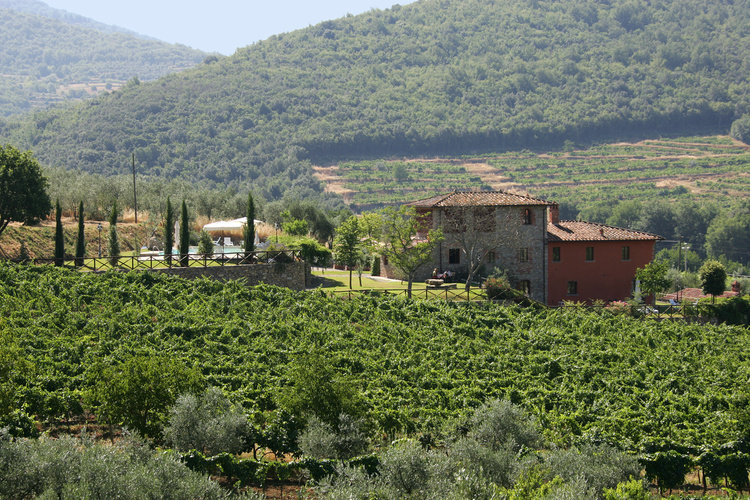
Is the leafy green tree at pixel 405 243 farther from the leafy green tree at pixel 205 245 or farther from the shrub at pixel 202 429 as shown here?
the shrub at pixel 202 429

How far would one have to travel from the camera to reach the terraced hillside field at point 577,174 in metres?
130

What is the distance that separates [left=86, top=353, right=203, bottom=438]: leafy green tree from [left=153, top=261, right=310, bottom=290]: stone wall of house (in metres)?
16.4

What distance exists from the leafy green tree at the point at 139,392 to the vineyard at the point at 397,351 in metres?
0.85

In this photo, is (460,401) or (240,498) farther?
(460,401)

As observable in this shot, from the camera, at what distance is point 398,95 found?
190000 millimetres

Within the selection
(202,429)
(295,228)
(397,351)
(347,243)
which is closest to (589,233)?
(347,243)

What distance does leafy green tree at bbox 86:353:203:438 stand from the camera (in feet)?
65.7

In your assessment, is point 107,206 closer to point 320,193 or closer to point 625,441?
point 625,441

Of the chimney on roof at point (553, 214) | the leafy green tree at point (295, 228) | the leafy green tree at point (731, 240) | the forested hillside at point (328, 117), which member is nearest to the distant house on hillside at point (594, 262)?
the chimney on roof at point (553, 214)

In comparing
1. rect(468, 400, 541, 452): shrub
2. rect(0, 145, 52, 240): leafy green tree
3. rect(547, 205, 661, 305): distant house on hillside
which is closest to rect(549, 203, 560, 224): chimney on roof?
rect(547, 205, 661, 305): distant house on hillside

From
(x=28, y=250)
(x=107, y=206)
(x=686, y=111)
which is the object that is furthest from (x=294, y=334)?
(x=686, y=111)

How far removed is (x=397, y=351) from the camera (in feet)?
98.1

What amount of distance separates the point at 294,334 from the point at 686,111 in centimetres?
16777

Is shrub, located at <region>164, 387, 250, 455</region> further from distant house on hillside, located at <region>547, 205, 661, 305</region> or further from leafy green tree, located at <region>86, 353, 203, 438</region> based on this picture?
distant house on hillside, located at <region>547, 205, 661, 305</region>
